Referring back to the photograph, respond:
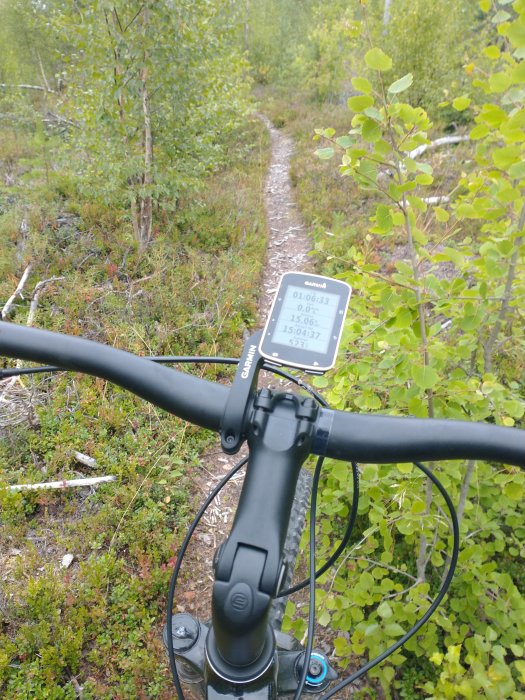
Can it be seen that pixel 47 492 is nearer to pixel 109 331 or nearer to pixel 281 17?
pixel 109 331

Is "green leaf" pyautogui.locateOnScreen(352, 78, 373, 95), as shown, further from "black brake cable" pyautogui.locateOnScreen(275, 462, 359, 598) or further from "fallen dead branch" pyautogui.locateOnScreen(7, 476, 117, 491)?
"fallen dead branch" pyautogui.locateOnScreen(7, 476, 117, 491)

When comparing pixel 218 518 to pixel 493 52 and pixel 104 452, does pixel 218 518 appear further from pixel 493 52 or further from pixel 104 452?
pixel 493 52

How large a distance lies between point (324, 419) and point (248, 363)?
19cm

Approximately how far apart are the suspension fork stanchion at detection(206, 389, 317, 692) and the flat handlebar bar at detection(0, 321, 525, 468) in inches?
3.3

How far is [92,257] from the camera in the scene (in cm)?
616

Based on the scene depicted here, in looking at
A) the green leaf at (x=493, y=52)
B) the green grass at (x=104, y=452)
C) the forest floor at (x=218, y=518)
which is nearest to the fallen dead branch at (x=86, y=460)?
the green grass at (x=104, y=452)

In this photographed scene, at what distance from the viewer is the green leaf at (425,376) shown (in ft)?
4.89

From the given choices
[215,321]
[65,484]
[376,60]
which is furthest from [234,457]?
[376,60]

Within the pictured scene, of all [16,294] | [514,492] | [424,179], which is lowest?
[16,294]

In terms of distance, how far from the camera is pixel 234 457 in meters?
4.21

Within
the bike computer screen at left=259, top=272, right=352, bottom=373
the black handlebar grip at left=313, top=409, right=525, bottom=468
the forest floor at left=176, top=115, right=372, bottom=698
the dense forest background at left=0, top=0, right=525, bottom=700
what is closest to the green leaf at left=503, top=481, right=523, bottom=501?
the dense forest background at left=0, top=0, right=525, bottom=700

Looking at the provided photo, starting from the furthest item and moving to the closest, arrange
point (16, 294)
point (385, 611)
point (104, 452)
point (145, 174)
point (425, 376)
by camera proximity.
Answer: point (145, 174) → point (16, 294) → point (104, 452) → point (385, 611) → point (425, 376)

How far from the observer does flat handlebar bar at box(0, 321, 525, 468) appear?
2.80ft

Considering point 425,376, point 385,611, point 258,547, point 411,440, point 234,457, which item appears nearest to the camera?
point 258,547
